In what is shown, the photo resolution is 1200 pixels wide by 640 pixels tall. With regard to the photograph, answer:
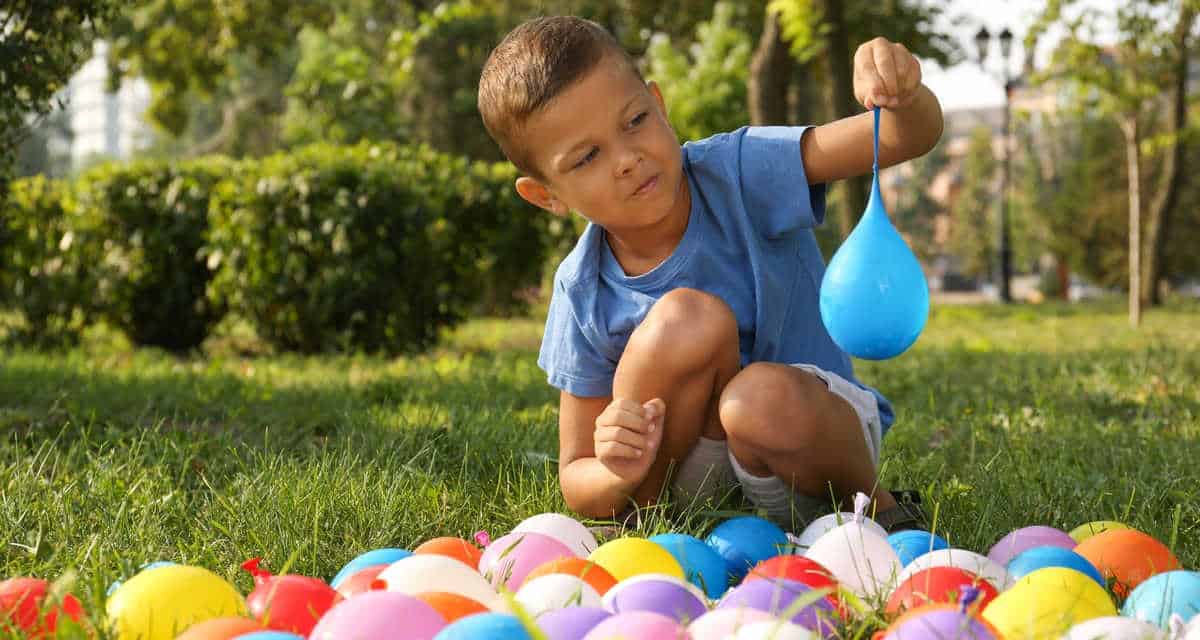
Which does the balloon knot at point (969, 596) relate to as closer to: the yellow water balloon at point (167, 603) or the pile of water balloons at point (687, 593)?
the pile of water balloons at point (687, 593)

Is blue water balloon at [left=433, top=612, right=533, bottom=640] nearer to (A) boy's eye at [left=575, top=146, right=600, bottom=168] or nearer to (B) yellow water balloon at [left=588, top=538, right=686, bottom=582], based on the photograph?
(B) yellow water balloon at [left=588, top=538, right=686, bottom=582]

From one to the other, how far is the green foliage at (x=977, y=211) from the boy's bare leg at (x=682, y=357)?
51282 millimetres

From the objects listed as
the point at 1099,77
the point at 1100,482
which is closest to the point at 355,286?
the point at 1100,482

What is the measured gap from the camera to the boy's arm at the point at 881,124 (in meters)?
2.21

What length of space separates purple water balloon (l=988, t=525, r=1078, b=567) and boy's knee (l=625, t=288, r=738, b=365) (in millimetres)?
634

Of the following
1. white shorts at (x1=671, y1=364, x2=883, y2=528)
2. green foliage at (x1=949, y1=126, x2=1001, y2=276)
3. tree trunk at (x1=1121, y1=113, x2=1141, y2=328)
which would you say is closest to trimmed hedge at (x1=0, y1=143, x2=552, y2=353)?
white shorts at (x1=671, y1=364, x2=883, y2=528)

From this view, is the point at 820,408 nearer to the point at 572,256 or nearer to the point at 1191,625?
the point at 572,256

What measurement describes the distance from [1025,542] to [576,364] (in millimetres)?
998

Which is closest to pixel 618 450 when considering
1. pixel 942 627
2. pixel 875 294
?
pixel 875 294

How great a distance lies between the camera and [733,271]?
2.56m

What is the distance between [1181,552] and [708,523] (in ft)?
2.99

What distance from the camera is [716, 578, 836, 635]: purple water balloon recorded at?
5.35 ft

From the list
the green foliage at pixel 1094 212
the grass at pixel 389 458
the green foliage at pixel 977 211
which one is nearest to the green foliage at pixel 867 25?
the grass at pixel 389 458

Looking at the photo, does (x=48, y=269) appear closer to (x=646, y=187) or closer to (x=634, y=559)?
(x=646, y=187)
